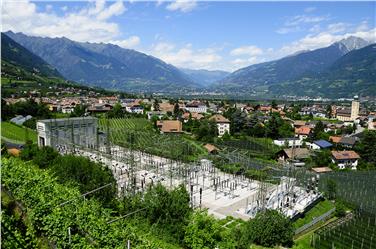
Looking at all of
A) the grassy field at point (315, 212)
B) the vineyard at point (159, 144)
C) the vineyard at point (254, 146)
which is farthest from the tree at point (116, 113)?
the grassy field at point (315, 212)

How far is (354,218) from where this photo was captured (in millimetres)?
19000

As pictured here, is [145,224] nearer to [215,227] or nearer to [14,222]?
[215,227]

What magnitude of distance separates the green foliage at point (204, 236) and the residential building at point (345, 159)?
927 inches

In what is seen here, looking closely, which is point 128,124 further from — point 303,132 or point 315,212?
point 315,212

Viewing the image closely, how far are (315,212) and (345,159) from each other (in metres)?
13.3

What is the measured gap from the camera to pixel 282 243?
1419 centimetres

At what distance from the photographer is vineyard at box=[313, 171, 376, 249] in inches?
612

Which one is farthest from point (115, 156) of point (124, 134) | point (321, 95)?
point (321, 95)

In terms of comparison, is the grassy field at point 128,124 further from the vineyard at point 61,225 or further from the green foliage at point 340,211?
the vineyard at point 61,225

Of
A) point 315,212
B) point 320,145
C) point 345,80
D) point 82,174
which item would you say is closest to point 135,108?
point 320,145

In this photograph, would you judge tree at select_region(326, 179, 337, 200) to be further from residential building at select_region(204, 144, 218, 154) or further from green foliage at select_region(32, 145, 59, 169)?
green foliage at select_region(32, 145, 59, 169)

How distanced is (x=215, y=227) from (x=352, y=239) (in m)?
9.14

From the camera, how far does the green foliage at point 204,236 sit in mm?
9695

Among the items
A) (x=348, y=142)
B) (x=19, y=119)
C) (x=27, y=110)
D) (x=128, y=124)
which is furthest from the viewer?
(x=128, y=124)
